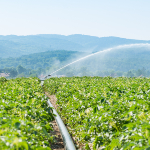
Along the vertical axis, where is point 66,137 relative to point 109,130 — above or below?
below

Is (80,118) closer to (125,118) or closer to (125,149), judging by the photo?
(125,118)

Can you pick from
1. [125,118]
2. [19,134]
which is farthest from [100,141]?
[19,134]

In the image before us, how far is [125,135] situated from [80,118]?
3.37 metres

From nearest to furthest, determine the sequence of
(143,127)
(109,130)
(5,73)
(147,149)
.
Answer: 1. (147,149)
2. (143,127)
3. (109,130)
4. (5,73)

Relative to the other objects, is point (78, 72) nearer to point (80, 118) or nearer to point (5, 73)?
point (5, 73)

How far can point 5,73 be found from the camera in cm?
16288

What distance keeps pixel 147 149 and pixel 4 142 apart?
201 centimetres

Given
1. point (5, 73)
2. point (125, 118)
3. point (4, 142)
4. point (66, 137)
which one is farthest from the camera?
point (5, 73)

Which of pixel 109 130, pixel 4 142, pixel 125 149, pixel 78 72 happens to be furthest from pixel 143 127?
pixel 78 72

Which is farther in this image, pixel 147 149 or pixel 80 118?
pixel 80 118

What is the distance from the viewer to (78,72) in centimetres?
17125

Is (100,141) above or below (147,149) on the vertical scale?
below

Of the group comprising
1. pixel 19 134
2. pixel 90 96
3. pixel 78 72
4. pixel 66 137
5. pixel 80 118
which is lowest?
pixel 78 72

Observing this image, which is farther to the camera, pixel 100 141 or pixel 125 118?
pixel 100 141
